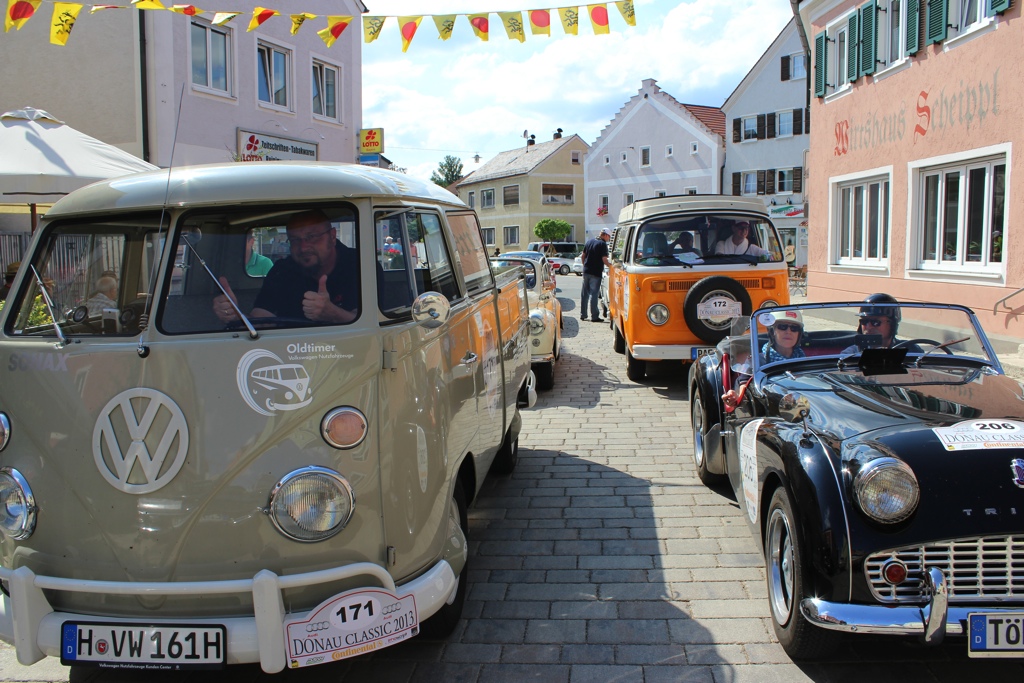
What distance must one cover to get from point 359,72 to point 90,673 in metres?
20.8

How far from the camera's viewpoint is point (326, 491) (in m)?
2.90

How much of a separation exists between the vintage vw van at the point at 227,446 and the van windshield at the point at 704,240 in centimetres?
681

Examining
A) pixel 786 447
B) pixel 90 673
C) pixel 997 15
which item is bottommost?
pixel 90 673

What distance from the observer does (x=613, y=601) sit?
13.4ft

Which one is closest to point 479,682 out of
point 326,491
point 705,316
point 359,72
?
point 326,491

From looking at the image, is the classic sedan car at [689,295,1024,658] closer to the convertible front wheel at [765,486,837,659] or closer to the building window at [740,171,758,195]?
the convertible front wheel at [765,486,837,659]

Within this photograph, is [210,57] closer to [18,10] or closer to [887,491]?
[18,10]

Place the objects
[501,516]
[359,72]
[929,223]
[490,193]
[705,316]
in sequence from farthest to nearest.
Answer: [490,193] → [359,72] → [929,223] → [705,316] → [501,516]

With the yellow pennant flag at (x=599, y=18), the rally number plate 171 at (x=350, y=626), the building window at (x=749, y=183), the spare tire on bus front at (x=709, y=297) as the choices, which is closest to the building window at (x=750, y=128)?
the building window at (x=749, y=183)

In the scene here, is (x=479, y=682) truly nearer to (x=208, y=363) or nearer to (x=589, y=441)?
(x=208, y=363)

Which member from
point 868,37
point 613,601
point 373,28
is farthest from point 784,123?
point 613,601

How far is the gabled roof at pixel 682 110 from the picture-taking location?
144 ft

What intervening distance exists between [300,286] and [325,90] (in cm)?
1925

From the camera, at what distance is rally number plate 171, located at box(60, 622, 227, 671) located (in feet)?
9.16
